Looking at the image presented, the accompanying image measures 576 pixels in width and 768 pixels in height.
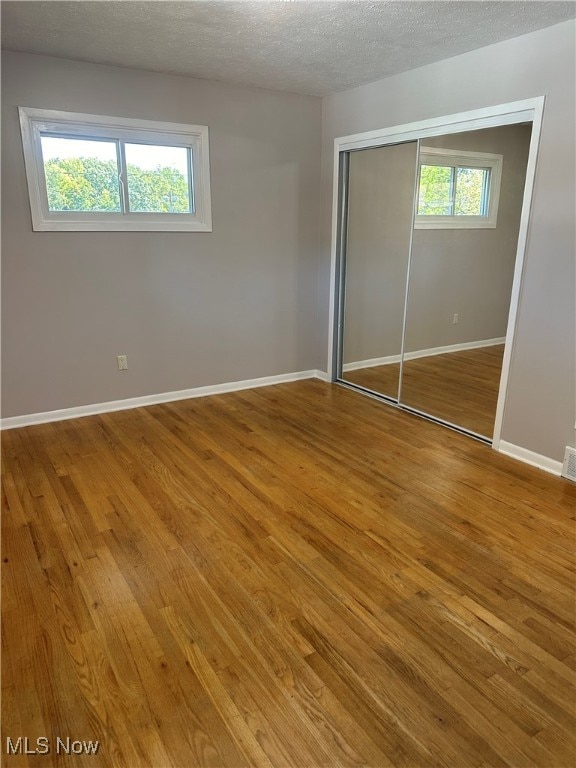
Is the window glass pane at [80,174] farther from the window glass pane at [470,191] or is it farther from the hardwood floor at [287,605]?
the window glass pane at [470,191]

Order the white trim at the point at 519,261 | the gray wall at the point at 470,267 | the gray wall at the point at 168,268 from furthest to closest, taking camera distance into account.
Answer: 1. the gray wall at the point at 168,268
2. the gray wall at the point at 470,267
3. the white trim at the point at 519,261

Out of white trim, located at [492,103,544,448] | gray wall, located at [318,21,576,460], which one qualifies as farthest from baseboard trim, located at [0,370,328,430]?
gray wall, located at [318,21,576,460]

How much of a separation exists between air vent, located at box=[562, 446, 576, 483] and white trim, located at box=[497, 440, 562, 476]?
0.04 meters

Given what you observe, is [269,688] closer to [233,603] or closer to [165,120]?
[233,603]

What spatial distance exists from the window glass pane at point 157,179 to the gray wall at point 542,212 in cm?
186

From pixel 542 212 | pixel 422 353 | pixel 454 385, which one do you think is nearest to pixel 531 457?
pixel 454 385

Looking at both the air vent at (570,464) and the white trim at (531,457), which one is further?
Answer: the white trim at (531,457)

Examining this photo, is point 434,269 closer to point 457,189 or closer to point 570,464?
point 457,189

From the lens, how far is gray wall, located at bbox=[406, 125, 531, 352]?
3.16m

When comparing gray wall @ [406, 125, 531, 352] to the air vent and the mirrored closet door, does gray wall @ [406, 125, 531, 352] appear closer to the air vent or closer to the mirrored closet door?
the mirrored closet door

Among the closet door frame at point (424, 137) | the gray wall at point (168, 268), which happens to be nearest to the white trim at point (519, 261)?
the closet door frame at point (424, 137)

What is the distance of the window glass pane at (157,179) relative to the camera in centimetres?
384

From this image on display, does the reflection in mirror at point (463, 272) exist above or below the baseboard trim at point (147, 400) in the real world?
above

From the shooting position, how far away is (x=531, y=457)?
126 inches
